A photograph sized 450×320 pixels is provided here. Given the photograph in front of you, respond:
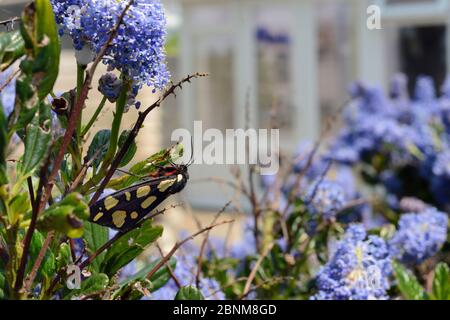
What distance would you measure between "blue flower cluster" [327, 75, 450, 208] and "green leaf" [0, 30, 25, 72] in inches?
80.5

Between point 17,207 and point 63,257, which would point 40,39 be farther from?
point 63,257

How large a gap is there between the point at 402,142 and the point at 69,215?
2358 millimetres

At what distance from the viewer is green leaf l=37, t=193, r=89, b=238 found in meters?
0.76

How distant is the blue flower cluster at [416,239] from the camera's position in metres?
1.71

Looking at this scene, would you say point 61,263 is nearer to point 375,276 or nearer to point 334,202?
point 375,276

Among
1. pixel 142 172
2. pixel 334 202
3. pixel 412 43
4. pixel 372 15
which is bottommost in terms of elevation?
pixel 334 202

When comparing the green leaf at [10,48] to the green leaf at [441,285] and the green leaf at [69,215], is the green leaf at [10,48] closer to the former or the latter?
the green leaf at [69,215]

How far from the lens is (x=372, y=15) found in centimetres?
160

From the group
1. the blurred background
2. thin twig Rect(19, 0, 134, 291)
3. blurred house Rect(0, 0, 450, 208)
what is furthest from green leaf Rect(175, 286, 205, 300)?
blurred house Rect(0, 0, 450, 208)

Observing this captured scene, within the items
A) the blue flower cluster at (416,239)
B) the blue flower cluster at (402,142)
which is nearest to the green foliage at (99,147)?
the blue flower cluster at (416,239)

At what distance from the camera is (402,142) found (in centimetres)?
298

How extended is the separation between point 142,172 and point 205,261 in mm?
828

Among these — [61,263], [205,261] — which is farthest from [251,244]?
[61,263]

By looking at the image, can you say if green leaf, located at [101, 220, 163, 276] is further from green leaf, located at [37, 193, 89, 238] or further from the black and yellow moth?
green leaf, located at [37, 193, 89, 238]
